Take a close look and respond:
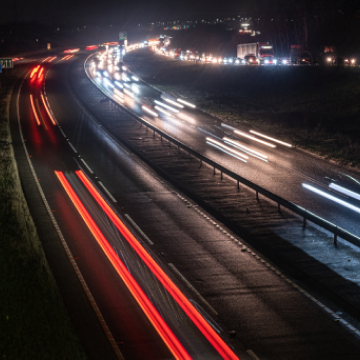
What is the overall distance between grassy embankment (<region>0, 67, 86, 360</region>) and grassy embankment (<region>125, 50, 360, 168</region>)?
64.2ft

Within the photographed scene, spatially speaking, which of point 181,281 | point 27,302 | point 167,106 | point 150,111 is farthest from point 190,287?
point 167,106

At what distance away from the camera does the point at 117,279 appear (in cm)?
1385

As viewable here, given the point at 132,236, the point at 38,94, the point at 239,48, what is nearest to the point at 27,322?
the point at 132,236

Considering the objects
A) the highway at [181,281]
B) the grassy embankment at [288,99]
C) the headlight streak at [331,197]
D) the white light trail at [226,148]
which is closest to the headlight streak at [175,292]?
the highway at [181,281]

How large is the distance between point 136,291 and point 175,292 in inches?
40.2

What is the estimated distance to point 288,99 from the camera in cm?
5412

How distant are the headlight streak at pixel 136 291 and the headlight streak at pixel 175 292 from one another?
26.8 inches

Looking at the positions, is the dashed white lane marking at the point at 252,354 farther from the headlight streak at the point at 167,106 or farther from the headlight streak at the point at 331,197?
the headlight streak at the point at 167,106

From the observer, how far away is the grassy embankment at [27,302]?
10.1 metres

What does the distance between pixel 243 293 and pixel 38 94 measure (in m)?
50.3

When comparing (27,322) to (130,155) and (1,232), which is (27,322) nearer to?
(1,232)

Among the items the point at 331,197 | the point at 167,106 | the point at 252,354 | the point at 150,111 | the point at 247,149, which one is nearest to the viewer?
the point at 252,354

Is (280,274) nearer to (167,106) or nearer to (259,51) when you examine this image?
(167,106)

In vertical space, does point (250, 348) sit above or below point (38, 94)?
below
